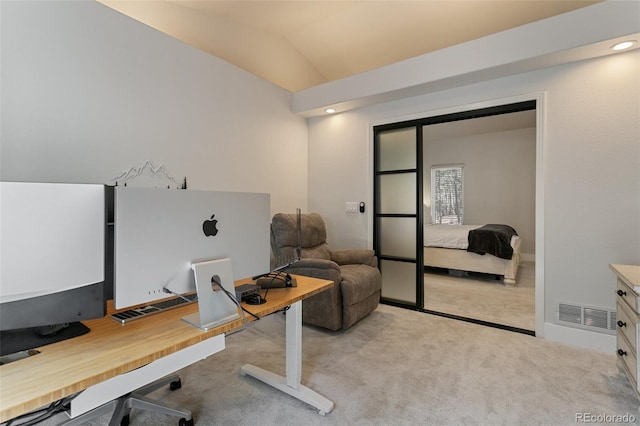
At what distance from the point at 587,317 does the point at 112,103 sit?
4046 mm

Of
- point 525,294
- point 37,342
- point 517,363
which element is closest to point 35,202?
point 37,342

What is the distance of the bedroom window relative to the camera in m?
6.62

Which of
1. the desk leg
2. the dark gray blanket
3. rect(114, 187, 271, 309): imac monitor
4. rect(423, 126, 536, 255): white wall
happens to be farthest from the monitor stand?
rect(423, 126, 536, 255): white wall

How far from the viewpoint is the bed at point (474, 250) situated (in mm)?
4176

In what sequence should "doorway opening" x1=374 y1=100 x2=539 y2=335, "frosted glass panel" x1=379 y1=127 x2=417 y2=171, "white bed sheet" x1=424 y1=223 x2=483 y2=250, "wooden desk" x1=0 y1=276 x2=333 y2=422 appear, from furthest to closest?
"white bed sheet" x1=424 y1=223 x2=483 y2=250 → "frosted glass panel" x1=379 y1=127 x2=417 y2=171 → "doorway opening" x1=374 y1=100 x2=539 y2=335 → "wooden desk" x1=0 y1=276 x2=333 y2=422

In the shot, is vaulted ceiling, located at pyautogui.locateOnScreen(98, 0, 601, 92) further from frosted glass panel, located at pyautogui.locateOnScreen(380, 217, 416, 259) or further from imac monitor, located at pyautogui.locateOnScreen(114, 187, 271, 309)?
imac monitor, located at pyautogui.locateOnScreen(114, 187, 271, 309)

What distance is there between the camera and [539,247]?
8.61ft

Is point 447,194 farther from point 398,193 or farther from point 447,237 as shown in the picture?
point 398,193

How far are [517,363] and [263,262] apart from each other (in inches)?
81.8

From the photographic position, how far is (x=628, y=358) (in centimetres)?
177

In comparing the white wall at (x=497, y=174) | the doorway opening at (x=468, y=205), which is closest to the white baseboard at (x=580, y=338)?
the doorway opening at (x=468, y=205)

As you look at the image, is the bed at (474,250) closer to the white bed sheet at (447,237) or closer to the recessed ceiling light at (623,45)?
the white bed sheet at (447,237)

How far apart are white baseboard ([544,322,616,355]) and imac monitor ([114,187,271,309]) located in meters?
2.73

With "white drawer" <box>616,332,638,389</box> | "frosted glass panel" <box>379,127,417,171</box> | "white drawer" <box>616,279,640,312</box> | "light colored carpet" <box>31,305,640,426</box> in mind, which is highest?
"frosted glass panel" <box>379,127,417,171</box>
